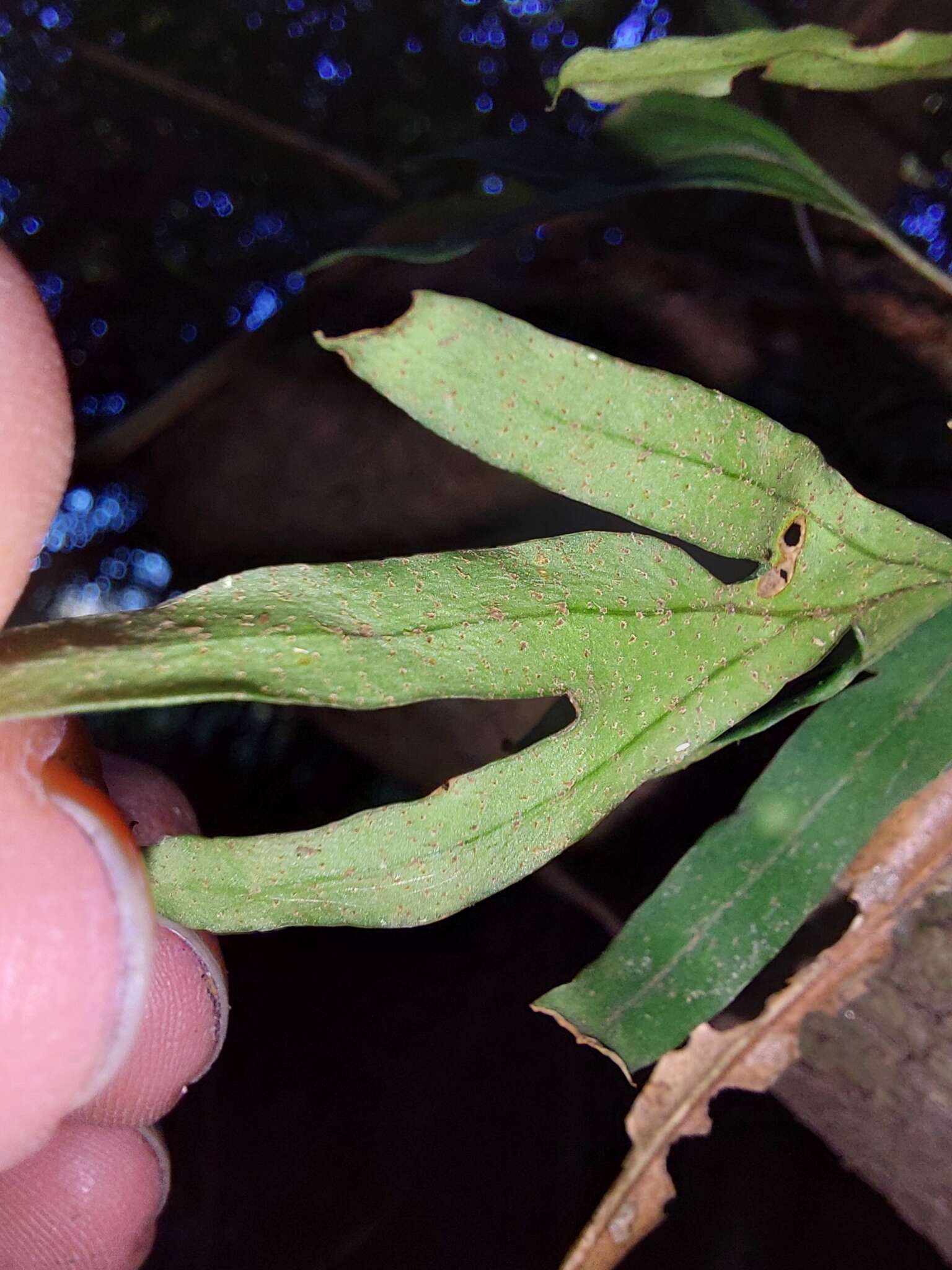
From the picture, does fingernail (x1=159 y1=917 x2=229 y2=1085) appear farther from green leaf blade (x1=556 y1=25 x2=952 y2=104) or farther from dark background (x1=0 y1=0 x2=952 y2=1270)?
green leaf blade (x1=556 y1=25 x2=952 y2=104)

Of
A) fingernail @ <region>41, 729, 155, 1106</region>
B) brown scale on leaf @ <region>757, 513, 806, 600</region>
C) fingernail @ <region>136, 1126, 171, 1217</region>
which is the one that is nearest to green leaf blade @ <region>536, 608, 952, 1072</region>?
brown scale on leaf @ <region>757, 513, 806, 600</region>

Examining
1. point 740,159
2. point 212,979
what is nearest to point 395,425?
point 740,159

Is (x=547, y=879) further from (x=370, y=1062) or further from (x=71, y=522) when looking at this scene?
(x=71, y=522)

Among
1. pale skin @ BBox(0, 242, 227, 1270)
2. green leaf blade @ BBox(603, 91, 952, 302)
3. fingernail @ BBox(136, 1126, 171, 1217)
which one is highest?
green leaf blade @ BBox(603, 91, 952, 302)

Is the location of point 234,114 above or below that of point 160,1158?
above

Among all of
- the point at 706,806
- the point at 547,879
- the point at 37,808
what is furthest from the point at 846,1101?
the point at 37,808

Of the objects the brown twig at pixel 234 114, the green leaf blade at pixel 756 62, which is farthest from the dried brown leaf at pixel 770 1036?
the brown twig at pixel 234 114

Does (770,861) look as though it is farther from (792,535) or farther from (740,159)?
(740,159)
